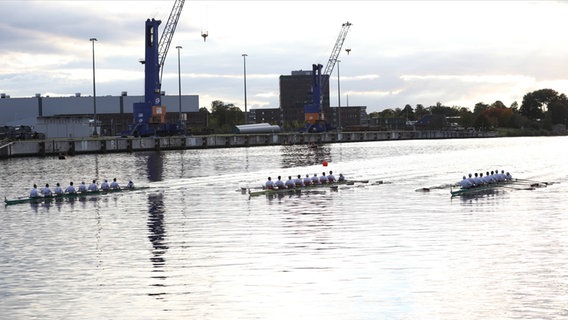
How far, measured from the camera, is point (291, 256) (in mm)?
43156

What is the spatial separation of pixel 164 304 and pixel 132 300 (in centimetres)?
153

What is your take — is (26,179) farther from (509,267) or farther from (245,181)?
(509,267)

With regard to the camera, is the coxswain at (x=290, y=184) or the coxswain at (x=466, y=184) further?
the coxswain at (x=290, y=184)

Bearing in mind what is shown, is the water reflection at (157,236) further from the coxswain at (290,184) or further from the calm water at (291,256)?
the coxswain at (290,184)

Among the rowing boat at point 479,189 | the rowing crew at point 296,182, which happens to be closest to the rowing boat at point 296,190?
the rowing crew at point 296,182

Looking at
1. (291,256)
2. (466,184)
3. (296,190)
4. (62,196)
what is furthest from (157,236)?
(466,184)

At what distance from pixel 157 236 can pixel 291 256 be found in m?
12.2

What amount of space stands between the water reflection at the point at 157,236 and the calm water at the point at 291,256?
0.10 meters

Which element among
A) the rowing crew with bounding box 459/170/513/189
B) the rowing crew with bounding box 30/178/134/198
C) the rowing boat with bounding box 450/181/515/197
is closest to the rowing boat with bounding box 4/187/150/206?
the rowing crew with bounding box 30/178/134/198

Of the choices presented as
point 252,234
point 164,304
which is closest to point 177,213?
point 252,234

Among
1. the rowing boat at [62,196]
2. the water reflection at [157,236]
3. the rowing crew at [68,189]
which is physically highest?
the rowing crew at [68,189]

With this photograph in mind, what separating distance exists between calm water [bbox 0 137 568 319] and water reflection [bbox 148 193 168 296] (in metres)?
0.10

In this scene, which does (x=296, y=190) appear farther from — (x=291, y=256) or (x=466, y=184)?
(x=291, y=256)

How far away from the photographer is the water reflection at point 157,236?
38.5m
